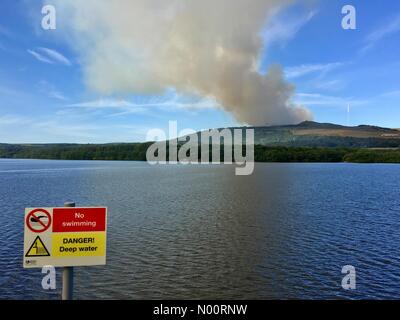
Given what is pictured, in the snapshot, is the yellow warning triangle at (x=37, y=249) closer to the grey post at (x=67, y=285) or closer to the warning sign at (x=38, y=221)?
the warning sign at (x=38, y=221)

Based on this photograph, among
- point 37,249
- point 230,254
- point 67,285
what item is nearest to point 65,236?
point 37,249

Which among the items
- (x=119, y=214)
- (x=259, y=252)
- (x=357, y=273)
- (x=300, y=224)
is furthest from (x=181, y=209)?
(x=357, y=273)

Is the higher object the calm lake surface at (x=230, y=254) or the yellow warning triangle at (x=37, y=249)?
the yellow warning triangle at (x=37, y=249)

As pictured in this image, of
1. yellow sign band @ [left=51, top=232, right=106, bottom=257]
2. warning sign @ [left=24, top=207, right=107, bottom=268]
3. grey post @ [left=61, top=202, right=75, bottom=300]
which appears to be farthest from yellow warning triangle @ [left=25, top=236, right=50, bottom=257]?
grey post @ [left=61, top=202, right=75, bottom=300]

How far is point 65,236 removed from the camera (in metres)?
5.67

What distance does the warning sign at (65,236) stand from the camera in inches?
220

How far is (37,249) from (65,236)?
0.46m

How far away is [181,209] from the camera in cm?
4097

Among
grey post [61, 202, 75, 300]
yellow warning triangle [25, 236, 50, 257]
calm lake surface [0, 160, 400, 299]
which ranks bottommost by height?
calm lake surface [0, 160, 400, 299]

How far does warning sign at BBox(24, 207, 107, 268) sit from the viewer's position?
5.58 metres

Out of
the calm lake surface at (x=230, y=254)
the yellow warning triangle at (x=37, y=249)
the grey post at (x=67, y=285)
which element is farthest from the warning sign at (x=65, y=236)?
the calm lake surface at (x=230, y=254)

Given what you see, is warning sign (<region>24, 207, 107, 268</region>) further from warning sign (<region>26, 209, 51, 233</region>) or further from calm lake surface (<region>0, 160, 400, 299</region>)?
calm lake surface (<region>0, 160, 400, 299</region>)
